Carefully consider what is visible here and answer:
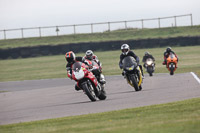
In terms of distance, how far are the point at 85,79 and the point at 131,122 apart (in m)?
5.23

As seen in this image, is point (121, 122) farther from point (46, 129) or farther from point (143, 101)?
point (143, 101)

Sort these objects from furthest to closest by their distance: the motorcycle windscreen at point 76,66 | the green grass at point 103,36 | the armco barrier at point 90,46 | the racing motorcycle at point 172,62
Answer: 1. the green grass at point 103,36
2. the armco barrier at point 90,46
3. the racing motorcycle at point 172,62
4. the motorcycle windscreen at point 76,66

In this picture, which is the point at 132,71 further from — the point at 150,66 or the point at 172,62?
the point at 150,66

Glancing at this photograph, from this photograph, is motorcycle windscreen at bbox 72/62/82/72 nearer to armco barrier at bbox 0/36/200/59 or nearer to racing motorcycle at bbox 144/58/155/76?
racing motorcycle at bbox 144/58/155/76

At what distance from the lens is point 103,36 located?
56.9 m

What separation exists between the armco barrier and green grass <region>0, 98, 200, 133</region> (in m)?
36.1

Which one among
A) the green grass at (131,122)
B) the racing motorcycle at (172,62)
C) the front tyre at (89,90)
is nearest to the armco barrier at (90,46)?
the racing motorcycle at (172,62)

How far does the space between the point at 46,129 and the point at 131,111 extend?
2149 mm

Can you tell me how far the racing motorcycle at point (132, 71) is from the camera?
16906 millimetres

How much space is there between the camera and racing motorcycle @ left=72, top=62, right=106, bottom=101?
13938 millimetres

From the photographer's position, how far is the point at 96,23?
197ft

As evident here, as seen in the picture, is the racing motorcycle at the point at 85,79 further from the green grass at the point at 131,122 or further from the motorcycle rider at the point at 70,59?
the green grass at the point at 131,122

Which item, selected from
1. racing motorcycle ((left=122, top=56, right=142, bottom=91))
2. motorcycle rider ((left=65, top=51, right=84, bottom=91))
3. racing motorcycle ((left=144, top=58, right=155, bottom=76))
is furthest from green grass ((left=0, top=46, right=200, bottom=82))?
motorcycle rider ((left=65, top=51, right=84, bottom=91))

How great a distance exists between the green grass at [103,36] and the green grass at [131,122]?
4339cm
